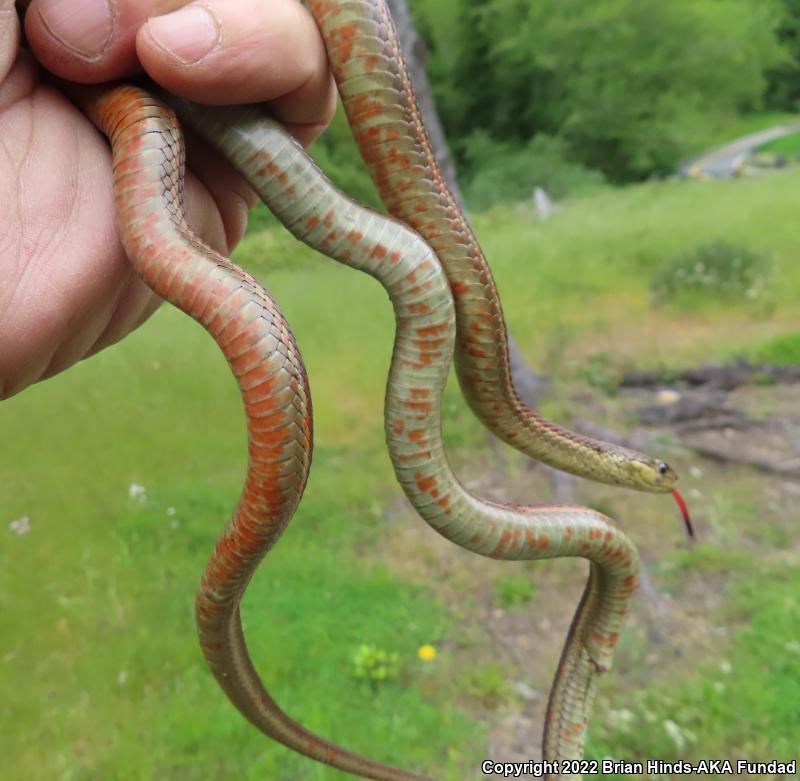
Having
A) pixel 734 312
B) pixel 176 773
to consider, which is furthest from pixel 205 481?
pixel 734 312

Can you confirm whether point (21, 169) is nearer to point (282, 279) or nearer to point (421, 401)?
point (421, 401)

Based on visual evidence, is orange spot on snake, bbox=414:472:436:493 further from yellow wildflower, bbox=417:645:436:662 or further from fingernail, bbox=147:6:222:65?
yellow wildflower, bbox=417:645:436:662

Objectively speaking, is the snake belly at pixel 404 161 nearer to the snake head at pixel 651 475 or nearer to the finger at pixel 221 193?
the finger at pixel 221 193

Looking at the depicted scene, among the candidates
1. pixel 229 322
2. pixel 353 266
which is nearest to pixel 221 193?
pixel 353 266

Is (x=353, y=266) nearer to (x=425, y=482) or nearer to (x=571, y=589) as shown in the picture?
(x=425, y=482)

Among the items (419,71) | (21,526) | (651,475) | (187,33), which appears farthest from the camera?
(419,71)

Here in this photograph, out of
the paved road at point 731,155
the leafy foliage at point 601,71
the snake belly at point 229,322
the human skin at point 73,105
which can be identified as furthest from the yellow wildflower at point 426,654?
the leafy foliage at point 601,71
